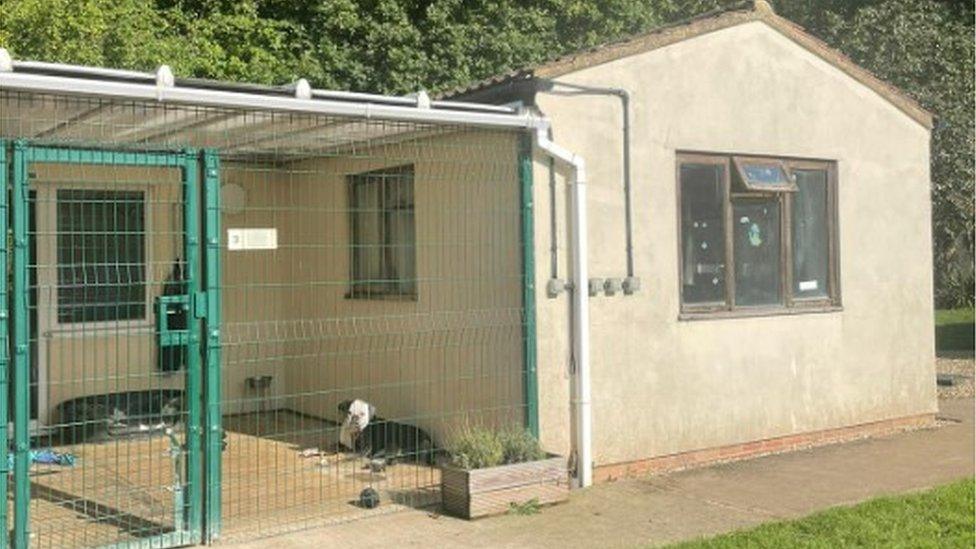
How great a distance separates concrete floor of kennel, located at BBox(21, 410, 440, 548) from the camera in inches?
271

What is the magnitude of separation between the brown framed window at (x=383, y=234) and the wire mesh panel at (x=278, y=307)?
22 millimetres

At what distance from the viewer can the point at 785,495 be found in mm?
7801

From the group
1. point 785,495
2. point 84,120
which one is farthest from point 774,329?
point 84,120

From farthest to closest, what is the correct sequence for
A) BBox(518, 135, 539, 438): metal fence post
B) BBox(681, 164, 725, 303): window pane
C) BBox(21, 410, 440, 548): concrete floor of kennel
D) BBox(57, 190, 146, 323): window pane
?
BBox(57, 190, 146, 323): window pane
BBox(681, 164, 725, 303): window pane
BBox(518, 135, 539, 438): metal fence post
BBox(21, 410, 440, 548): concrete floor of kennel

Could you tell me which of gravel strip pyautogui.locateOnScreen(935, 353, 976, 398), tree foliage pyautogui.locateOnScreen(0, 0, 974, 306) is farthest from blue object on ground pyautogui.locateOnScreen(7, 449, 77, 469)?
gravel strip pyautogui.locateOnScreen(935, 353, 976, 398)

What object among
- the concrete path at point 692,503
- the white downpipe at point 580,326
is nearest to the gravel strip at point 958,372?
the concrete path at point 692,503

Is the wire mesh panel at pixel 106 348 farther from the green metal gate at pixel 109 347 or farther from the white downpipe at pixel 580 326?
the white downpipe at pixel 580 326

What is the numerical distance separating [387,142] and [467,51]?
32.5 feet

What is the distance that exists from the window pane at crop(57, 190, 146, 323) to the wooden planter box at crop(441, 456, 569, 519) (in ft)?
12.0

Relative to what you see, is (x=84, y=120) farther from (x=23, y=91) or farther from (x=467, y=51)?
(x=467, y=51)

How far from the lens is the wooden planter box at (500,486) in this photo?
23.3ft

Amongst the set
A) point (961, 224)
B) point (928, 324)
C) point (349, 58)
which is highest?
point (349, 58)

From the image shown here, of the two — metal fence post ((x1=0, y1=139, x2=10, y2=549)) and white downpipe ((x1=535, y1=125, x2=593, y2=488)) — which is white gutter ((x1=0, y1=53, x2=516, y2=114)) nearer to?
metal fence post ((x1=0, y1=139, x2=10, y2=549))

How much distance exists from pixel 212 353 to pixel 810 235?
5.75 m
